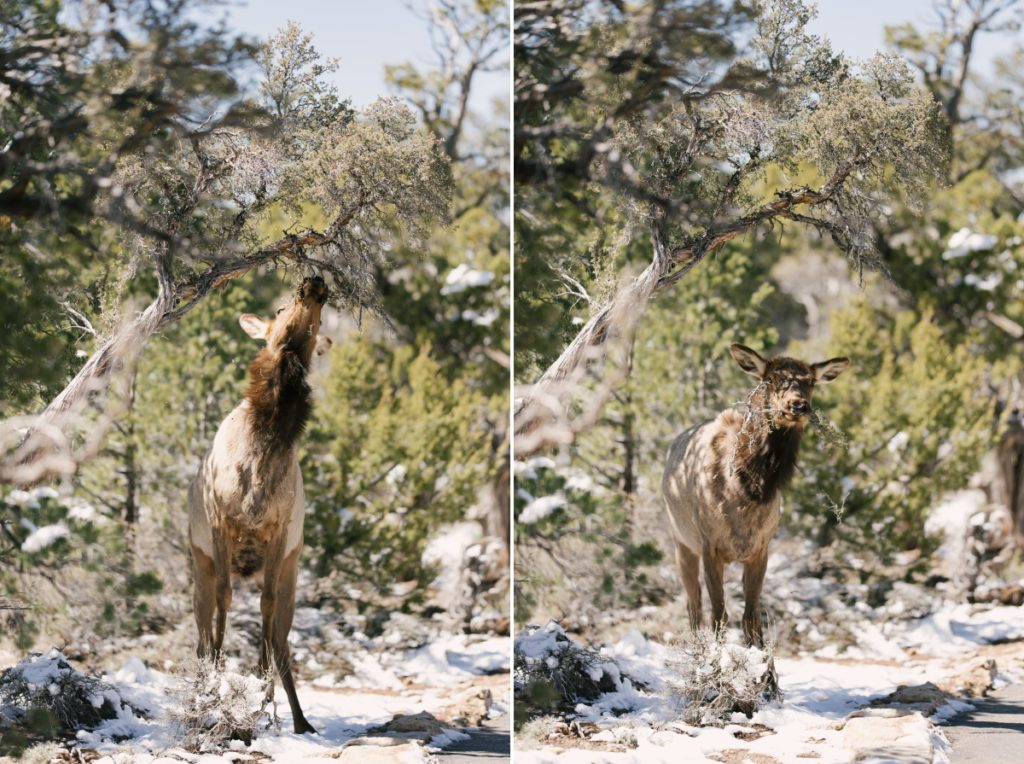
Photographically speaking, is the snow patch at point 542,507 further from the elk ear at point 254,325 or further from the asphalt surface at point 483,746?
the elk ear at point 254,325

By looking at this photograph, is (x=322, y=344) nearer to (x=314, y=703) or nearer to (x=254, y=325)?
(x=254, y=325)

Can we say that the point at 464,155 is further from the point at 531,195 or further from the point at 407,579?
the point at 407,579

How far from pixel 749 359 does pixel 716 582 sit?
87cm

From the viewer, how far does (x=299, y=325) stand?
4207 mm

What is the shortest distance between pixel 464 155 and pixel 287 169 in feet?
2.65

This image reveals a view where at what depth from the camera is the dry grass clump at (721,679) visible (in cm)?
436

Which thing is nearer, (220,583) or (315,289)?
(220,583)

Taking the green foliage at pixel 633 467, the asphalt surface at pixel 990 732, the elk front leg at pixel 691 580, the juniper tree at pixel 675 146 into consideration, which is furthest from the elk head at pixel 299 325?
the asphalt surface at pixel 990 732

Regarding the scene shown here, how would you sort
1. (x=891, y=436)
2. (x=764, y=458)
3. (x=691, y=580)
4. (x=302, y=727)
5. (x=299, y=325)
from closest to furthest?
(x=299, y=325), (x=764, y=458), (x=302, y=727), (x=691, y=580), (x=891, y=436)

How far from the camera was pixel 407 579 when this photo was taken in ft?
17.6

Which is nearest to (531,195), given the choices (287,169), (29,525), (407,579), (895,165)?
(287,169)

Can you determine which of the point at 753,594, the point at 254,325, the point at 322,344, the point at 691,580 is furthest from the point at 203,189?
the point at 753,594

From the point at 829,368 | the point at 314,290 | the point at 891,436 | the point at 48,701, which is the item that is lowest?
the point at 48,701

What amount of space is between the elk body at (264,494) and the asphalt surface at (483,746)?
58cm
